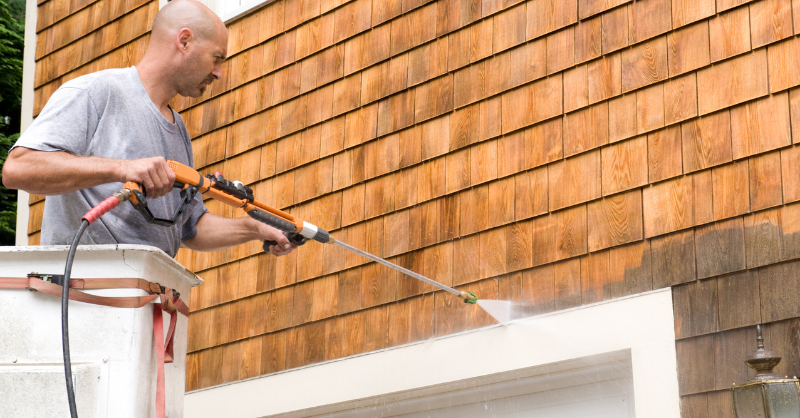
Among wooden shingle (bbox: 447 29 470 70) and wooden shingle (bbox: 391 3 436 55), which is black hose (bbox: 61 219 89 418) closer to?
wooden shingle (bbox: 447 29 470 70)

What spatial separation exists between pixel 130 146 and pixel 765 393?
2.01 m

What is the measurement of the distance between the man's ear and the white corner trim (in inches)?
147

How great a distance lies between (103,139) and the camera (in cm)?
248

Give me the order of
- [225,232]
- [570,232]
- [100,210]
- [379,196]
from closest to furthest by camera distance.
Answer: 1. [100,210]
2. [225,232]
3. [570,232]
4. [379,196]

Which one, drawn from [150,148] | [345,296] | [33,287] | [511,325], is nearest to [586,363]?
[511,325]

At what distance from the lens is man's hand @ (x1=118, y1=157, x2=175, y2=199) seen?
2160mm

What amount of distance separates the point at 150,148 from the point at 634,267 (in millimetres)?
1731

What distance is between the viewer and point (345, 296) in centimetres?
416

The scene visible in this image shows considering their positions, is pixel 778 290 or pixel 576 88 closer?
pixel 778 290

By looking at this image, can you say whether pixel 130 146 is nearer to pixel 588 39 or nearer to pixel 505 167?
pixel 505 167

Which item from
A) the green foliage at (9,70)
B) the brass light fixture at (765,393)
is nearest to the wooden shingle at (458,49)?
the brass light fixture at (765,393)

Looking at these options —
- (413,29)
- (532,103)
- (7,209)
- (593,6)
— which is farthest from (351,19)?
(7,209)

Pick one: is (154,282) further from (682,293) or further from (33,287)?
(682,293)

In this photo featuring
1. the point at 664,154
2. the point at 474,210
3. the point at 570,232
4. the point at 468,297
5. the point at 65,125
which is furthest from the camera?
the point at 474,210
